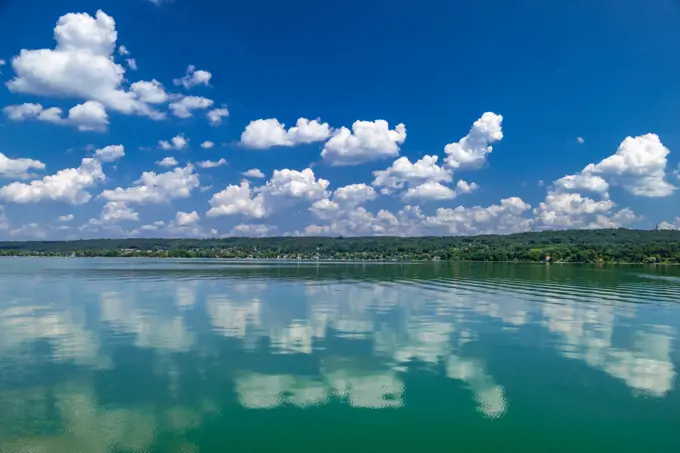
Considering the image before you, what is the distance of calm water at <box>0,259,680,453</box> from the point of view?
44.2 feet

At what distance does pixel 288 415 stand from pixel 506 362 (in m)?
10.9

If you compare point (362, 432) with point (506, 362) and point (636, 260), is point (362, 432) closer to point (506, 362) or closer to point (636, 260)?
point (506, 362)

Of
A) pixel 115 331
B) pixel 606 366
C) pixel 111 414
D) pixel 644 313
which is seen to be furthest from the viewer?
pixel 644 313

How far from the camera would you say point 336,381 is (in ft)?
60.8

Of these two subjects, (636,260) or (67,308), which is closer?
(67,308)

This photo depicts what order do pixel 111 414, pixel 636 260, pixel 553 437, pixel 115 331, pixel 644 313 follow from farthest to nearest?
1. pixel 636 260
2. pixel 644 313
3. pixel 115 331
4. pixel 111 414
5. pixel 553 437

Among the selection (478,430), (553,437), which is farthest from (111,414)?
(553,437)

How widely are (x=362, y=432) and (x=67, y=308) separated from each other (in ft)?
106

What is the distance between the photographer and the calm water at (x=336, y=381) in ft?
44.2

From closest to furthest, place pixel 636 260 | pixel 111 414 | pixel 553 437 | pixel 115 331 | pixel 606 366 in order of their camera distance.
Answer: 1. pixel 553 437
2. pixel 111 414
3. pixel 606 366
4. pixel 115 331
5. pixel 636 260

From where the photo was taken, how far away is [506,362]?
21.9 metres

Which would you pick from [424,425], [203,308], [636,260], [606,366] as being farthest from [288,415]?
[636,260]

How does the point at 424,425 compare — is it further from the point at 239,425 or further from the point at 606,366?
the point at 606,366

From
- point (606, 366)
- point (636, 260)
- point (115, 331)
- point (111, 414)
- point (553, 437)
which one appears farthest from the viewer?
point (636, 260)
